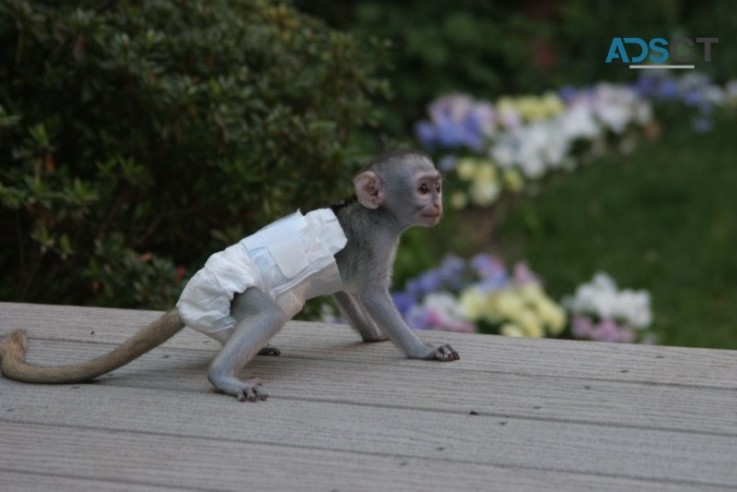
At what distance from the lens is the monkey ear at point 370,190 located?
11.7 ft

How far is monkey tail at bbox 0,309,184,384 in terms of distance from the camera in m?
3.40

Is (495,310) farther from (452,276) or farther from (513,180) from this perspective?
(513,180)

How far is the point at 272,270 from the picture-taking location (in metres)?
3.44

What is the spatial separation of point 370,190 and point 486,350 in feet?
1.81

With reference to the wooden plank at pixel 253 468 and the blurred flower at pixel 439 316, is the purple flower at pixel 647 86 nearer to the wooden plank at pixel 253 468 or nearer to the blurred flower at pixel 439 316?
the blurred flower at pixel 439 316

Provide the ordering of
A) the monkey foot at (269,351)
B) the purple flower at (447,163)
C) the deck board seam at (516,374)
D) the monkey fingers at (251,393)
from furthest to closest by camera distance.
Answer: the purple flower at (447,163)
the monkey foot at (269,351)
the deck board seam at (516,374)
the monkey fingers at (251,393)

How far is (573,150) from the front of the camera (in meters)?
9.28

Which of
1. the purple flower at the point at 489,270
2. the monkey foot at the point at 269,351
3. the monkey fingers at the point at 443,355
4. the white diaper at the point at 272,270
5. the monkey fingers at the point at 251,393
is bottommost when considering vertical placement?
the purple flower at the point at 489,270

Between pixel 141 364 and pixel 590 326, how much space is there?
2.87 m

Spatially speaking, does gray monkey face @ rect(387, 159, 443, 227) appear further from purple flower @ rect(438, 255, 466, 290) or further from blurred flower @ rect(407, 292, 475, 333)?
purple flower @ rect(438, 255, 466, 290)

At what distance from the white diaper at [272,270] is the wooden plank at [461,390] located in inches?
7.1

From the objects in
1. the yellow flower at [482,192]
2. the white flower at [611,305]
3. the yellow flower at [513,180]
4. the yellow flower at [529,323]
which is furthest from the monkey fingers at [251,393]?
the yellow flower at [513,180]

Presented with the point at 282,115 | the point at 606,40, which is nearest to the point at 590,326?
the point at 282,115

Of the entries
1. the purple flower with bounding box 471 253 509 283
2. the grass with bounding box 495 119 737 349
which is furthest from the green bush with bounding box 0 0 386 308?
the grass with bounding box 495 119 737 349
